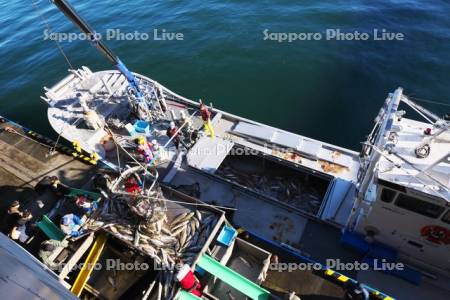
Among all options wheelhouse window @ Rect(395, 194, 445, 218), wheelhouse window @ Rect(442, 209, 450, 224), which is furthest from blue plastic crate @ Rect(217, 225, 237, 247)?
wheelhouse window @ Rect(442, 209, 450, 224)

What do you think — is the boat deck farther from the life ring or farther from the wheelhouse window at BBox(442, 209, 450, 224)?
the wheelhouse window at BBox(442, 209, 450, 224)

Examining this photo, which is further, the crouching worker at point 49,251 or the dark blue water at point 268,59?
the dark blue water at point 268,59

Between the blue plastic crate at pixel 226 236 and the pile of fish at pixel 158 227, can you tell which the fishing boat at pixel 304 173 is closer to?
the pile of fish at pixel 158 227

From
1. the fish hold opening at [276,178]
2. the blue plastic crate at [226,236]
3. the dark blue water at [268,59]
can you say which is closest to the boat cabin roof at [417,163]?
the fish hold opening at [276,178]

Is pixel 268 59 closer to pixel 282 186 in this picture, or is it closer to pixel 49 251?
pixel 282 186

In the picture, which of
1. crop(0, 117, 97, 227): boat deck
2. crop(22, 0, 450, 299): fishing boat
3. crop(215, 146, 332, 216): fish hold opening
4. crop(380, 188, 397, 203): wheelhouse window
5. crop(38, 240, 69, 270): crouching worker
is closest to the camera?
crop(380, 188, 397, 203): wheelhouse window
